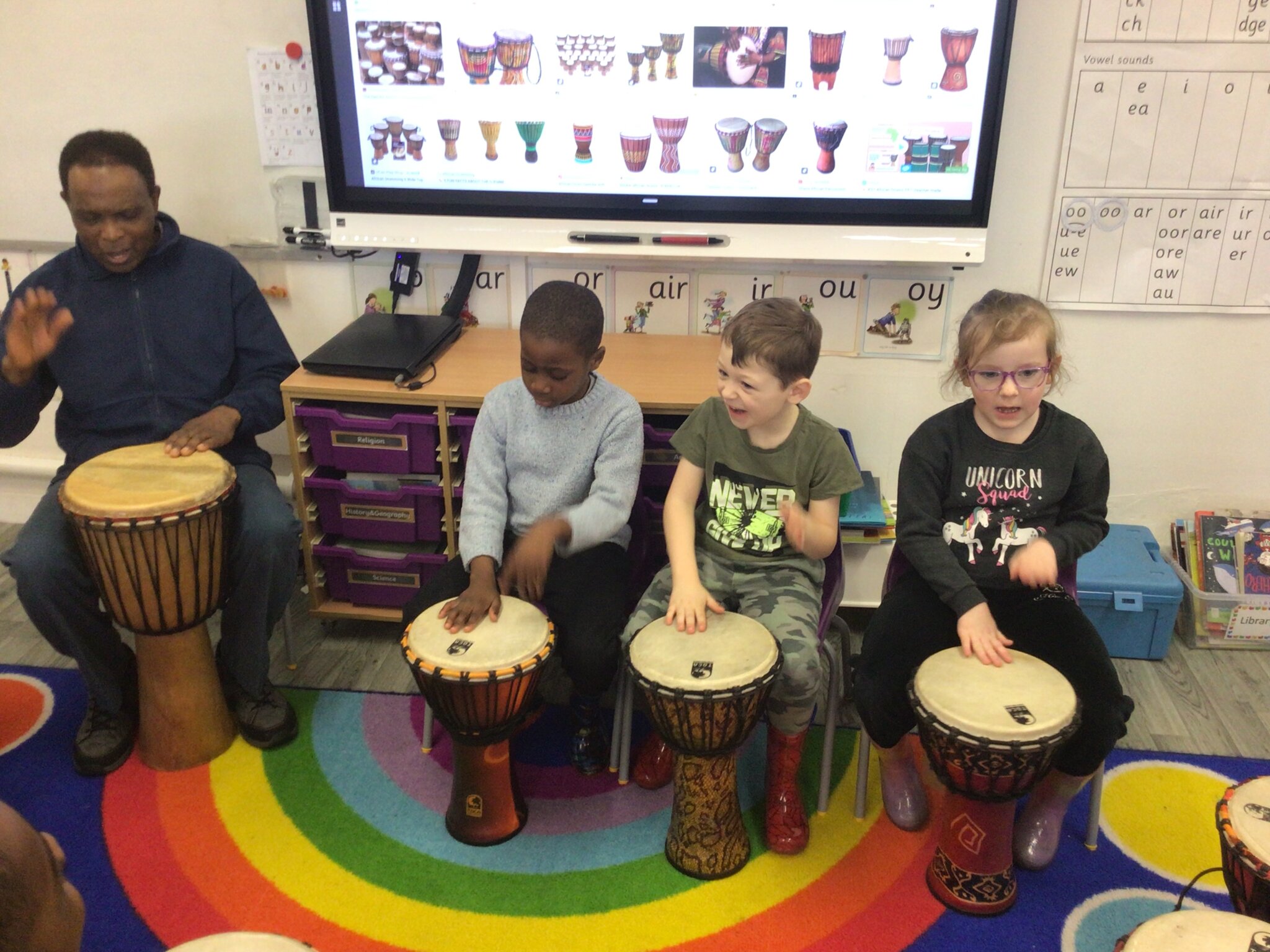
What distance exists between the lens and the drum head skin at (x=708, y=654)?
1626 mm

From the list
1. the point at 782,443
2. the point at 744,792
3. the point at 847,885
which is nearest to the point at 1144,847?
the point at 847,885

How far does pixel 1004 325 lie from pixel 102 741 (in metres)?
2.03

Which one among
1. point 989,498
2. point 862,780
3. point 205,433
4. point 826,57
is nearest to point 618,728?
point 862,780

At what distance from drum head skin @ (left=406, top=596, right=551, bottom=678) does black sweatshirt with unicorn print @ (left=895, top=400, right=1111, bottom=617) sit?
73 cm

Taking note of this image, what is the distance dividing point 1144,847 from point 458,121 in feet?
7.24

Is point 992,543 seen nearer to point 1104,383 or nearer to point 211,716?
point 1104,383

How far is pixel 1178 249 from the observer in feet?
7.88

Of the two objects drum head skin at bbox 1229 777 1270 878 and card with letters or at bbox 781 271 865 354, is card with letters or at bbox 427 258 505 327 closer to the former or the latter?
card with letters or at bbox 781 271 865 354

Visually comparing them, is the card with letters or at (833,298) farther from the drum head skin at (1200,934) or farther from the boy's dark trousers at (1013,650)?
the drum head skin at (1200,934)

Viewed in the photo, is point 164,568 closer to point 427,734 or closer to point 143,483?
point 143,483

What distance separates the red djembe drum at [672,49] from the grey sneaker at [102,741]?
1933 millimetres

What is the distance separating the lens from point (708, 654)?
Answer: 1.68 meters

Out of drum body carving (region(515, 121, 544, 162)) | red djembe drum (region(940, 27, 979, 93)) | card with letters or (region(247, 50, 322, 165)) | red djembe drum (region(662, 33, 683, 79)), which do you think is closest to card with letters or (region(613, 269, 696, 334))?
drum body carving (region(515, 121, 544, 162))

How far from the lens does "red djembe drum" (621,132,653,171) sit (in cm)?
235
